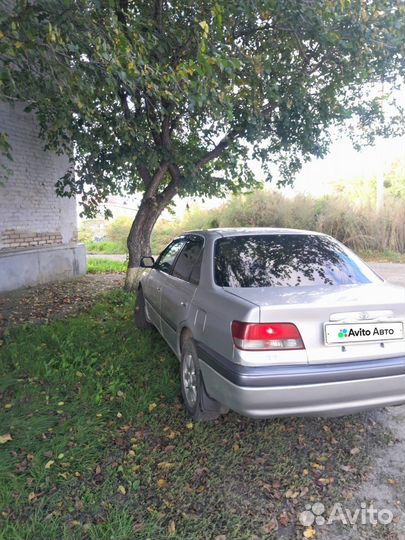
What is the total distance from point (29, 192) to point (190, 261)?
6.03 metres

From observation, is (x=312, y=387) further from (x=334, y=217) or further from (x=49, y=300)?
(x=334, y=217)

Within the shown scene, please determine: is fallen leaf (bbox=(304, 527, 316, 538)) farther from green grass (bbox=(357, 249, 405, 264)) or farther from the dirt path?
green grass (bbox=(357, 249, 405, 264))

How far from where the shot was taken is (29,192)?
27.4 ft

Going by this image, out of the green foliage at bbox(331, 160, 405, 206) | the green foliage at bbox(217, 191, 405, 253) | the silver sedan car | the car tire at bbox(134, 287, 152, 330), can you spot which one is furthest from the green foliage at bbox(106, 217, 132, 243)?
the silver sedan car

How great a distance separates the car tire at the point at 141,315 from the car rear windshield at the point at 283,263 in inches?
89.2

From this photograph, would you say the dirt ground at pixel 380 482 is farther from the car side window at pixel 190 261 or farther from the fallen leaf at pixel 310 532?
the car side window at pixel 190 261

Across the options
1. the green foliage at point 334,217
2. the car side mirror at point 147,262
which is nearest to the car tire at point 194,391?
the car side mirror at point 147,262

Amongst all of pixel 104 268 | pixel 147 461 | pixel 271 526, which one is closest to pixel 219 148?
pixel 104 268

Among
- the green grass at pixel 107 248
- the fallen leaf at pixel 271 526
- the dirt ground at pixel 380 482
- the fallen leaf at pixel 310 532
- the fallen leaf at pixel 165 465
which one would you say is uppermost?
the green grass at pixel 107 248

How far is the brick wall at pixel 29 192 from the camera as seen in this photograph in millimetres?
7824

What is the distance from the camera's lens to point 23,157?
815 cm

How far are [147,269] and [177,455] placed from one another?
3183 mm

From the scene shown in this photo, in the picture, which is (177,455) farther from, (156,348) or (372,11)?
(372,11)

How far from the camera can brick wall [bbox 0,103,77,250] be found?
7.82 m
